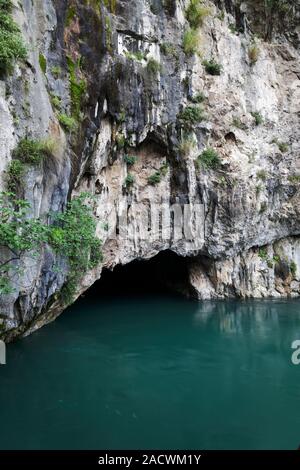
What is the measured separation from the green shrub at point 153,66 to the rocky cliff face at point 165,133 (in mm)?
31

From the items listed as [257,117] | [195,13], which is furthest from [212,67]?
[257,117]

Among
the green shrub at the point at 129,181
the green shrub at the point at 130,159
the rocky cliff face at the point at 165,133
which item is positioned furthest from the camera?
the green shrub at the point at 129,181

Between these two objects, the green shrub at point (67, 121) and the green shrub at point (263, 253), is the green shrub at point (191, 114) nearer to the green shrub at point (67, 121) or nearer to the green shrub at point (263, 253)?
the green shrub at point (67, 121)

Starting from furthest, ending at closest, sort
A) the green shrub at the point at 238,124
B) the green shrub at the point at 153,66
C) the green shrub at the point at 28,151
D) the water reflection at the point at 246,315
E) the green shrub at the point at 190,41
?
the green shrub at the point at 238,124
the green shrub at the point at 190,41
the water reflection at the point at 246,315
the green shrub at the point at 153,66
the green shrub at the point at 28,151

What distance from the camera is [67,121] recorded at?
8531 mm

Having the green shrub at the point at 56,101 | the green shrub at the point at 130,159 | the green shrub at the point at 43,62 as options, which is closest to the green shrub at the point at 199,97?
the green shrub at the point at 130,159

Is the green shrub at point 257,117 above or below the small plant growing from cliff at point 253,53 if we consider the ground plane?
below

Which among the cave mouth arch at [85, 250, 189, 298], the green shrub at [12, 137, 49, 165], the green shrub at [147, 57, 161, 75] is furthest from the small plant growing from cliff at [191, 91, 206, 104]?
the green shrub at [12, 137, 49, 165]

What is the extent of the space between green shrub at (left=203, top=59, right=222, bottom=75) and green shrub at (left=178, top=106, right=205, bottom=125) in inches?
68.1

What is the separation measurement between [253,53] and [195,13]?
304cm

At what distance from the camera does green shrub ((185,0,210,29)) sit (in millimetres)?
12945

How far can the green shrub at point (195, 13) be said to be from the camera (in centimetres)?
1295

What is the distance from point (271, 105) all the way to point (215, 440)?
13.3 m

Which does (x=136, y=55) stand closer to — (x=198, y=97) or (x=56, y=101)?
(x=198, y=97)
